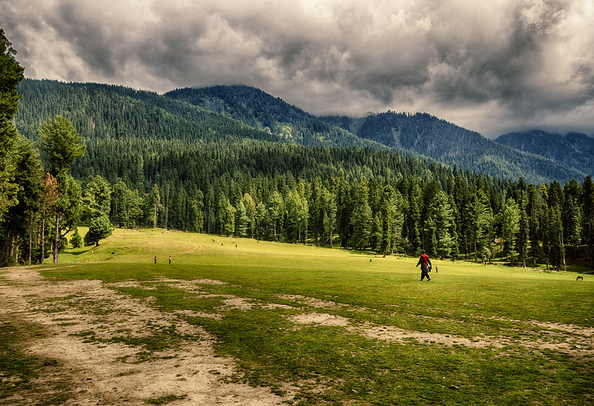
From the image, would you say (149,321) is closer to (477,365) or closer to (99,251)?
(477,365)

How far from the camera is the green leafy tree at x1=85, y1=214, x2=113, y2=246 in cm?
7706

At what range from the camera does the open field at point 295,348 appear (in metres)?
8.12

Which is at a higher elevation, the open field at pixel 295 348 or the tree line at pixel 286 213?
the tree line at pixel 286 213

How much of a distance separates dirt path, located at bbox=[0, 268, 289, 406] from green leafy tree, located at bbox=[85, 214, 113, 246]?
63.2 metres

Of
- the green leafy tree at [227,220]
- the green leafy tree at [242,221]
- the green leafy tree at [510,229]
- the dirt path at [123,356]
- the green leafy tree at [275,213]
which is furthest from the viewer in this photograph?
the green leafy tree at [227,220]

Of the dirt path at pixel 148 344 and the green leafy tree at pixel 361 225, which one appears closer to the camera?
the dirt path at pixel 148 344

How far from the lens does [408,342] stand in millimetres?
12508

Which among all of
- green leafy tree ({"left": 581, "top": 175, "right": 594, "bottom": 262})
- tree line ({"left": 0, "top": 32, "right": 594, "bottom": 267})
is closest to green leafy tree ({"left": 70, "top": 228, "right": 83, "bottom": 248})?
tree line ({"left": 0, "top": 32, "right": 594, "bottom": 267})

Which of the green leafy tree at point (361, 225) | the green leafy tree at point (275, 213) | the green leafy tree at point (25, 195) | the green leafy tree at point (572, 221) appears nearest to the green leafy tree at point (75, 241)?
the green leafy tree at point (25, 195)

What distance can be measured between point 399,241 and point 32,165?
97268 millimetres

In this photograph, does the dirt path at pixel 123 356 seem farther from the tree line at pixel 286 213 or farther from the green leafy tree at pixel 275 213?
the green leafy tree at pixel 275 213

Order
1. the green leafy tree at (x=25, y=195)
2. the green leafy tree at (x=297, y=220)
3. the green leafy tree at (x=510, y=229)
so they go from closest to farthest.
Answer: the green leafy tree at (x=25, y=195)
the green leafy tree at (x=510, y=229)
the green leafy tree at (x=297, y=220)

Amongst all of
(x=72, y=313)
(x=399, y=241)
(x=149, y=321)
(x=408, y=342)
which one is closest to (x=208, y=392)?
(x=408, y=342)

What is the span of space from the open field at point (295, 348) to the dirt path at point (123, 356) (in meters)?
0.05
